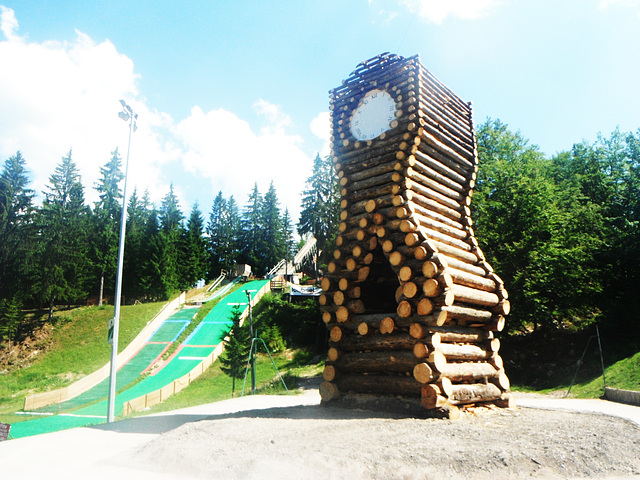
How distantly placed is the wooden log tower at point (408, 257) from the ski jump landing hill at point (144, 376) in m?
12.7

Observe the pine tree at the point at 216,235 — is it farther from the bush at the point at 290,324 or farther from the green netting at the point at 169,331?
the bush at the point at 290,324

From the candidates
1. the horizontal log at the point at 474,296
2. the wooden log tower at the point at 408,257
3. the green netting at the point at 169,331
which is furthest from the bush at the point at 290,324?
the horizontal log at the point at 474,296

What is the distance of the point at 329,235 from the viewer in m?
35.8

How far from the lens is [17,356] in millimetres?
32594

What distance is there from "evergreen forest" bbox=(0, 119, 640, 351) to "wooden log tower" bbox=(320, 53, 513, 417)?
12.0 meters

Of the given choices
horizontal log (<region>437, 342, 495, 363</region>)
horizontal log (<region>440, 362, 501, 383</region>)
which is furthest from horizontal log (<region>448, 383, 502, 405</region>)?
horizontal log (<region>437, 342, 495, 363</region>)

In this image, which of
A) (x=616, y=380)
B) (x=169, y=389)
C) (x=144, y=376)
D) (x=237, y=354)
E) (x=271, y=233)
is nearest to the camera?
(x=616, y=380)

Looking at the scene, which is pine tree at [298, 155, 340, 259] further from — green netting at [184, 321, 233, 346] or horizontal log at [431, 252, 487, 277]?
horizontal log at [431, 252, 487, 277]

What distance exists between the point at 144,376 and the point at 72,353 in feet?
31.8

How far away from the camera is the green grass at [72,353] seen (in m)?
26.2

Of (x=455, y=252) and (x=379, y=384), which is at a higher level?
(x=455, y=252)

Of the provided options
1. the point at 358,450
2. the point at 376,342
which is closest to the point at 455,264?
the point at 376,342

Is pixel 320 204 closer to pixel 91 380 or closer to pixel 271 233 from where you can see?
pixel 91 380

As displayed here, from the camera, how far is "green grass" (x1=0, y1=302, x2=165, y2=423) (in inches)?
1030
